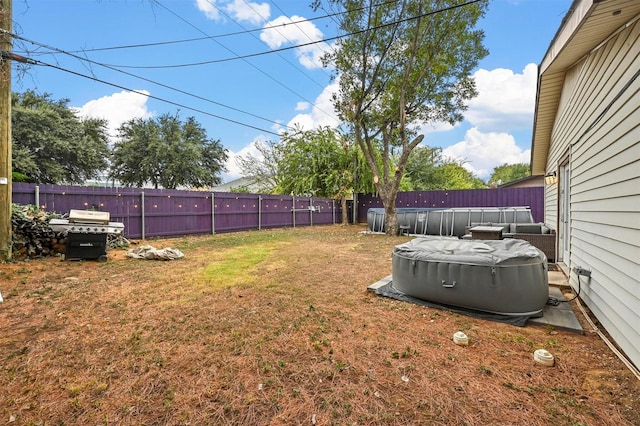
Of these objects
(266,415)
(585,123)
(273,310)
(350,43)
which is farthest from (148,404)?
(350,43)

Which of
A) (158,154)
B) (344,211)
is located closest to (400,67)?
(344,211)

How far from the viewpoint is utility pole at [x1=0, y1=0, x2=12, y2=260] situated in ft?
15.1

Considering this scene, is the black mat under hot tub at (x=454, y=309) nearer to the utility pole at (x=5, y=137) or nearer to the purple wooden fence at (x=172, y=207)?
the utility pole at (x=5, y=137)

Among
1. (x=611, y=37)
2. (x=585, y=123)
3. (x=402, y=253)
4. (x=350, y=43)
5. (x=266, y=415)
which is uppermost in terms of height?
(x=350, y=43)

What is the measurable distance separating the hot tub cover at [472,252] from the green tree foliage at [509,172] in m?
40.8

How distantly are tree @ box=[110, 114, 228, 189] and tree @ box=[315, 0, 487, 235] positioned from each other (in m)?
14.4

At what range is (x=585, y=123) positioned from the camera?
355cm

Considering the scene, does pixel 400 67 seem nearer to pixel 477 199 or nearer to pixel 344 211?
pixel 477 199

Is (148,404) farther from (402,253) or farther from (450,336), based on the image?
(402,253)

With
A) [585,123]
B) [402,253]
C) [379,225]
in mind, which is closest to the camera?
[402,253]

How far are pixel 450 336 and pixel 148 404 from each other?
216cm

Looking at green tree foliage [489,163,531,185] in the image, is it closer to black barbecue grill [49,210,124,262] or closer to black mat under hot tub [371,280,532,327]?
black mat under hot tub [371,280,532,327]

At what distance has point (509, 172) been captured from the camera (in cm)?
4038

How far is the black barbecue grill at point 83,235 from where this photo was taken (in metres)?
5.18
